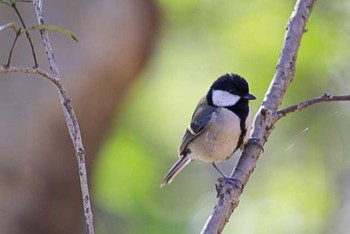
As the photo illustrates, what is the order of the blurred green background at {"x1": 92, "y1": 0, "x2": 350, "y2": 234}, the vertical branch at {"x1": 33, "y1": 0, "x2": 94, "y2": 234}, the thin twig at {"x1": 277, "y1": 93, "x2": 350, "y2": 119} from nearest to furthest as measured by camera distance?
the vertical branch at {"x1": 33, "y1": 0, "x2": 94, "y2": 234}
the thin twig at {"x1": 277, "y1": 93, "x2": 350, "y2": 119}
the blurred green background at {"x1": 92, "y1": 0, "x2": 350, "y2": 234}

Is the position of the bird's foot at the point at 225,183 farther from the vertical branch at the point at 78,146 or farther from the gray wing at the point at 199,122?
the gray wing at the point at 199,122

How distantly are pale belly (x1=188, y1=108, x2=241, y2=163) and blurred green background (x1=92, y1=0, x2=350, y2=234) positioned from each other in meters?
1.34

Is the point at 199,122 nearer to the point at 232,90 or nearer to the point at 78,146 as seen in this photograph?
the point at 232,90

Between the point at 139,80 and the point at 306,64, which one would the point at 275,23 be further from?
the point at 139,80

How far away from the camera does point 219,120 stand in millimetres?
2555

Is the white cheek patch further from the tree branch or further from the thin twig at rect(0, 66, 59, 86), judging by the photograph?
the thin twig at rect(0, 66, 59, 86)

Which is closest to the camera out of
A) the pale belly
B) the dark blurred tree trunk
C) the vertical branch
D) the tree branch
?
the vertical branch

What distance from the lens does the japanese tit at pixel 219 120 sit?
8.14ft

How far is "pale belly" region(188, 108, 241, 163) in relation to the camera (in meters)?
2.44

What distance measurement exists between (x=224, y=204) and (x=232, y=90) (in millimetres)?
994

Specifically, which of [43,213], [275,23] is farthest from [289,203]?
[43,213]

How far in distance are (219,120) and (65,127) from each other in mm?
1559

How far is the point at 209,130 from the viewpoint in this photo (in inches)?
101

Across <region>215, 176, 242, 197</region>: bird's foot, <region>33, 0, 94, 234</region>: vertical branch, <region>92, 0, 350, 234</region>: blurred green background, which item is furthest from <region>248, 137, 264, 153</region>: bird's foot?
<region>92, 0, 350, 234</region>: blurred green background
